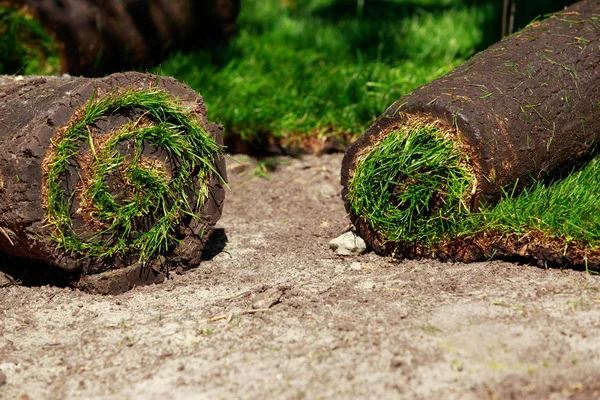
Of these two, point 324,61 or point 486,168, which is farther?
point 324,61

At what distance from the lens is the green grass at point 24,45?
556cm

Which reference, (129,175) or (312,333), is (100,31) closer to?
(129,175)

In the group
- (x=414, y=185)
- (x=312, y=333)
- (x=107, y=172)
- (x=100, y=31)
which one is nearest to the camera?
(x=312, y=333)

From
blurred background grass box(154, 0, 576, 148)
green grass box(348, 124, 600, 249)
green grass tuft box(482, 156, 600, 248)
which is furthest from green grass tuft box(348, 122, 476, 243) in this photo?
blurred background grass box(154, 0, 576, 148)

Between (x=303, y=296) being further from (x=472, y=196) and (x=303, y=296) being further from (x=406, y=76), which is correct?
(x=406, y=76)

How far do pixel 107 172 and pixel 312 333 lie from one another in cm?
121

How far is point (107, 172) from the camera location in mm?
3580

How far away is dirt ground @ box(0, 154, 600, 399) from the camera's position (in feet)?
9.20

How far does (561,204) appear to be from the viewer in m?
3.76

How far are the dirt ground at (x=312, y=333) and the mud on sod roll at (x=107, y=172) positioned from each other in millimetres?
234

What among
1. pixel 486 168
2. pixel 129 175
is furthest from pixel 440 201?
pixel 129 175

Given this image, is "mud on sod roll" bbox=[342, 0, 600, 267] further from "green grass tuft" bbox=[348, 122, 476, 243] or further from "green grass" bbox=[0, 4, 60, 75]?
"green grass" bbox=[0, 4, 60, 75]

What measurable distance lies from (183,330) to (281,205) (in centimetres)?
177

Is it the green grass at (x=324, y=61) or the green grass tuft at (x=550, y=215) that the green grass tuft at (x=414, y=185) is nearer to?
the green grass tuft at (x=550, y=215)
